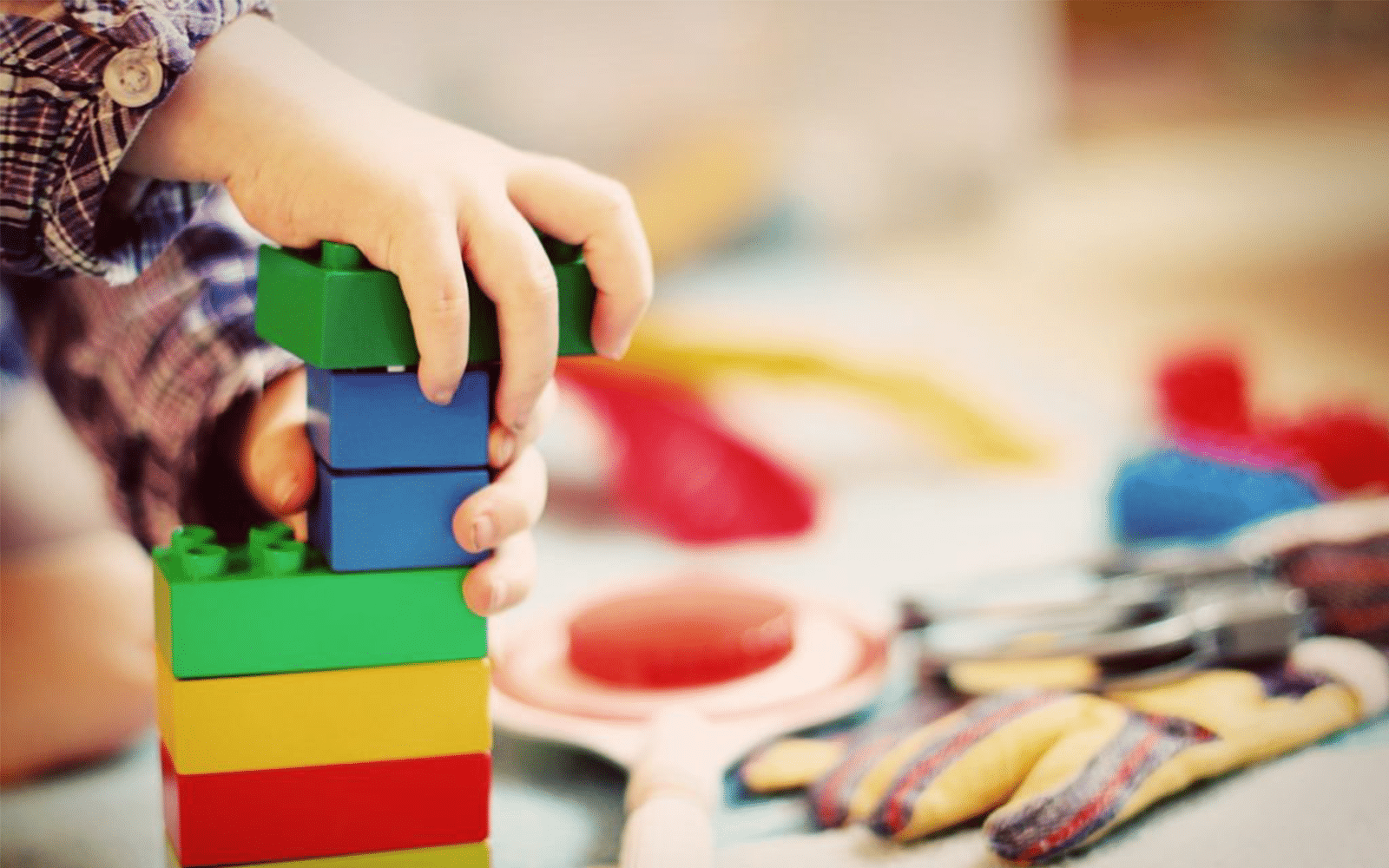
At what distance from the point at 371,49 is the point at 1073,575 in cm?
131

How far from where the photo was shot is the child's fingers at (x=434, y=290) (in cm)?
43

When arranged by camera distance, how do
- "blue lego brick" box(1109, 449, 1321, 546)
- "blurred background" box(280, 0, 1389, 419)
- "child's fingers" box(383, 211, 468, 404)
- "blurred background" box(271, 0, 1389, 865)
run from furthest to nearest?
"blurred background" box(280, 0, 1389, 419) → "blurred background" box(271, 0, 1389, 865) → "blue lego brick" box(1109, 449, 1321, 546) → "child's fingers" box(383, 211, 468, 404)

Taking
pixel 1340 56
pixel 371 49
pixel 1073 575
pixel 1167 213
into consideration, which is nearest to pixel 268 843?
pixel 1073 575

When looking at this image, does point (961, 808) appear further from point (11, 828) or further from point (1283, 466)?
point (1283, 466)

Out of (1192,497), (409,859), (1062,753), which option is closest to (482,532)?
(409,859)

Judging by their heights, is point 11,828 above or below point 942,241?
below

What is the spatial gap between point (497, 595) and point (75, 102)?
21 centimetres

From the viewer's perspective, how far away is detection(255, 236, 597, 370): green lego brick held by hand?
434 millimetres

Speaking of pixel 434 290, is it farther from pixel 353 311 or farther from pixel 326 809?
pixel 326 809

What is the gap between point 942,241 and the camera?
220 cm

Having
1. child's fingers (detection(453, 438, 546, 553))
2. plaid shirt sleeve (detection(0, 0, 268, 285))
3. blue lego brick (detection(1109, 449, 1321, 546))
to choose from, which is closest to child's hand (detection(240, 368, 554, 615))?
child's fingers (detection(453, 438, 546, 553))

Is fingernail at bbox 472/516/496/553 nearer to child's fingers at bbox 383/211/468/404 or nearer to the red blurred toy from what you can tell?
child's fingers at bbox 383/211/468/404

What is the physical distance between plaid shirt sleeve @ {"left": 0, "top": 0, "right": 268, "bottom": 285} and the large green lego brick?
0.13m

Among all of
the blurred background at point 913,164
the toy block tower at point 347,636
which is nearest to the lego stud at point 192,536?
the toy block tower at point 347,636
